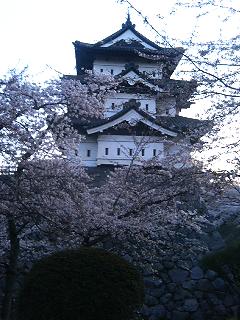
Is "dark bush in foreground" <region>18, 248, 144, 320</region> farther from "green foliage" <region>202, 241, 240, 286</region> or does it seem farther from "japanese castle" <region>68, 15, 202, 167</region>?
"japanese castle" <region>68, 15, 202, 167</region>

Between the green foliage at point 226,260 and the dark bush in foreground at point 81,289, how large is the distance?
181 inches

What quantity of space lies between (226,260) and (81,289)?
18.6 feet

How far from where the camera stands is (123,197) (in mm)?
8172

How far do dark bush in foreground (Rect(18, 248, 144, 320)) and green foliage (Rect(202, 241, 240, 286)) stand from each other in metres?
4.61

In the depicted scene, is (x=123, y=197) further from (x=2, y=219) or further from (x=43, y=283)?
(x=43, y=283)

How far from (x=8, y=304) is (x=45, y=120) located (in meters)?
2.99

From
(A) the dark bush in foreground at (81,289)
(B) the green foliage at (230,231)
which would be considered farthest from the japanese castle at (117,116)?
(A) the dark bush in foreground at (81,289)

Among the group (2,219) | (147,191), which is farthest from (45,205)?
(147,191)

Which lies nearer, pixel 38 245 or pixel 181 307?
pixel 38 245

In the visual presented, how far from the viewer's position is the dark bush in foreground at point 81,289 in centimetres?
550

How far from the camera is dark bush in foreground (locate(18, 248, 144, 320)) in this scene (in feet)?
18.1

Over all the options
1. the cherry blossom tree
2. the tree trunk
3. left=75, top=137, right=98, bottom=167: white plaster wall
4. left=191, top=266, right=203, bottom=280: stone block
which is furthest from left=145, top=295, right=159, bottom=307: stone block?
left=75, top=137, right=98, bottom=167: white plaster wall

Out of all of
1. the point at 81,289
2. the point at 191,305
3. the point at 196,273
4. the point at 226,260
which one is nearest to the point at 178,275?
the point at 196,273

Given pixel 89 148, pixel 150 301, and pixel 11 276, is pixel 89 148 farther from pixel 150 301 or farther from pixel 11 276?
pixel 11 276
